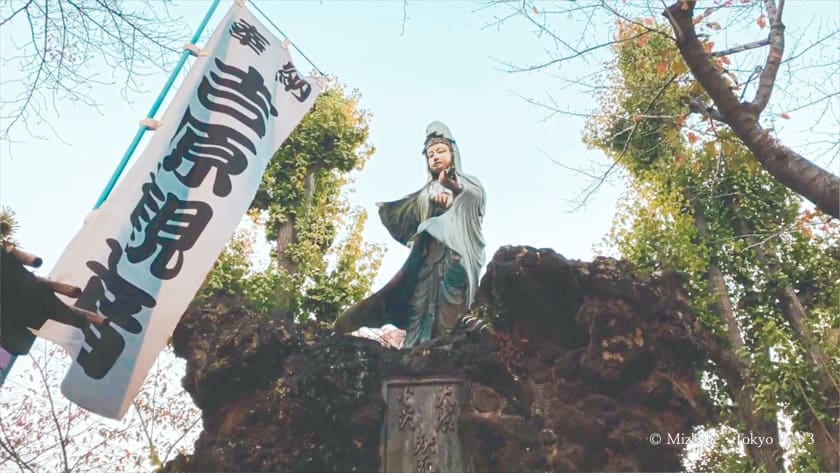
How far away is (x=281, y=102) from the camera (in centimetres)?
680

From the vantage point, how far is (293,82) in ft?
23.2

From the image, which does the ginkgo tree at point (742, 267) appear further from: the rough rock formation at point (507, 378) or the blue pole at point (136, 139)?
the blue pole at point (136, 139)

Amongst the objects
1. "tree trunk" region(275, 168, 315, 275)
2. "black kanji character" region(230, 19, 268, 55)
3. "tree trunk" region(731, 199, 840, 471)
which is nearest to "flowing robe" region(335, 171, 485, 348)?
"black kanji character" region(230, 19, 268, 55)

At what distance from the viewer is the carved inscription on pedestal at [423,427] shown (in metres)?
5.09

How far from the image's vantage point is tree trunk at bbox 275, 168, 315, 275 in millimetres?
11211

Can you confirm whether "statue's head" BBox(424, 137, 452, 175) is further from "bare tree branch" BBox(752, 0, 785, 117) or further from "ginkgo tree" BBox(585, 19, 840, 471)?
"bare tree branch" BBox(752, 0, 785, 117)

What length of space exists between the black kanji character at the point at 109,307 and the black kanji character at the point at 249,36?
8.59 ft

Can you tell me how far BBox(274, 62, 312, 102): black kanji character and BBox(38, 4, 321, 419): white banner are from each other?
0.04m

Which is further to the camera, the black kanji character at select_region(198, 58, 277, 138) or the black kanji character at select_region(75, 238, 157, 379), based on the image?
the black kanji character at select_region(198, 58, 277, 138)

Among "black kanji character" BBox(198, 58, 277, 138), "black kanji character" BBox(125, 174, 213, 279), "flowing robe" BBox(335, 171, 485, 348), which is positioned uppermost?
"black kanji character" BBox(198, 58, 277, 138)

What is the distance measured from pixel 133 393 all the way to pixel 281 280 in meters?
5.75

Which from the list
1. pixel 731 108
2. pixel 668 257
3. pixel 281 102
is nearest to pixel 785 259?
pixel 668 257

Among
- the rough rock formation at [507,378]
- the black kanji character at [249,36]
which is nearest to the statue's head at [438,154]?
the black kanji character at [249,36]

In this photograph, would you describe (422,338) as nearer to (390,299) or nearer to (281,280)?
(390,299)
